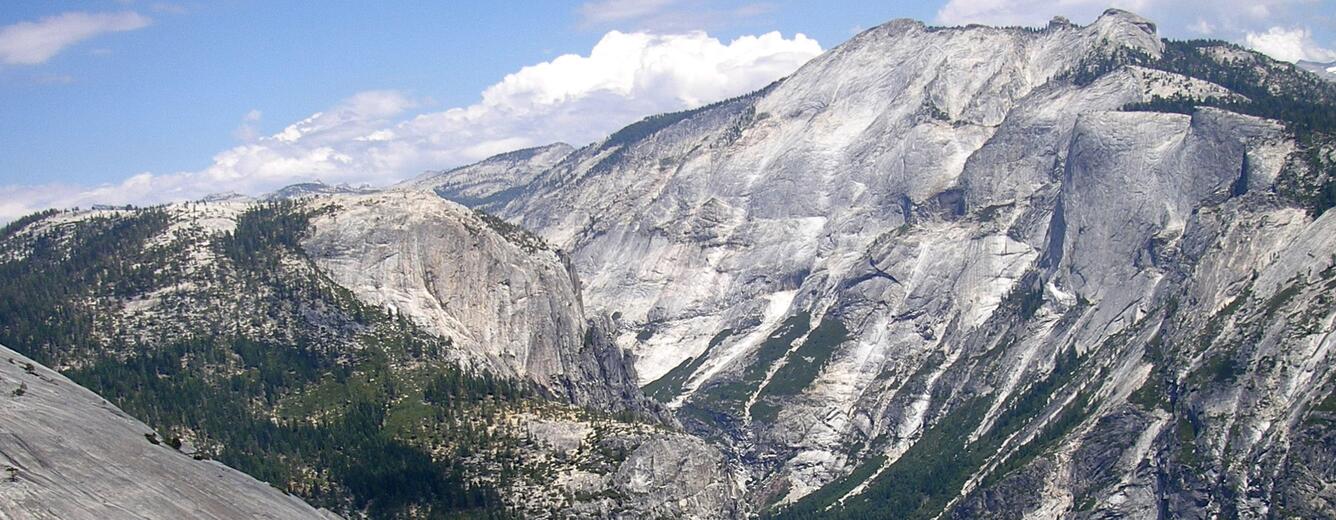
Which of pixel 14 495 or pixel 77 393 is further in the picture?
pixel 77 393

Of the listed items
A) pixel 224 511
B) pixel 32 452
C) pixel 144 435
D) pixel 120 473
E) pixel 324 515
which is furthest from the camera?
pixel 324 515

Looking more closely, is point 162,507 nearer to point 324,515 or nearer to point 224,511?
point 224,511

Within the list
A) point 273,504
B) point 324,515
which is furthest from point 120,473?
point 324,515

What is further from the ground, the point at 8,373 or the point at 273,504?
the point at 8,373

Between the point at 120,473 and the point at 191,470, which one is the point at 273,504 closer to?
the point at 191,470

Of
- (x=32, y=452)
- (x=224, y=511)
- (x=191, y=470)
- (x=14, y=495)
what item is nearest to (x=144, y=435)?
(x=191, y=470)

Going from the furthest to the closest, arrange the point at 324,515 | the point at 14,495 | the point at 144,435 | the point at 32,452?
the point at 324,515 → the point at 144,435 → the point at 32,452 → the point at 14,495
